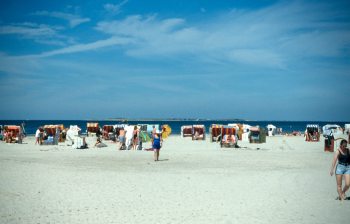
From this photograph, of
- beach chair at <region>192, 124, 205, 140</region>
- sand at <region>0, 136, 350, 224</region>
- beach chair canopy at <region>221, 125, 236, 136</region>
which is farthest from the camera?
beach chair at <region>192, 124, 205, 140</region>

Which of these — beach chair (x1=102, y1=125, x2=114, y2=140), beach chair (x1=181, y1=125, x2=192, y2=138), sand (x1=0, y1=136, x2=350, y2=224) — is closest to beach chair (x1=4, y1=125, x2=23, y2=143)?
beach chair (x1=102, y1=125, x2=114, y2=140)

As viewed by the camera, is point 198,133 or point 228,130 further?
point 198,133

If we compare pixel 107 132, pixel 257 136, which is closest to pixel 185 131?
pixel 107 132

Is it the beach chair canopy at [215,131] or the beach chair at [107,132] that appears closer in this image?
the beach chair canopy at [215,131]

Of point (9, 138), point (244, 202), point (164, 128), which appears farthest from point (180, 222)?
point (164, 128)

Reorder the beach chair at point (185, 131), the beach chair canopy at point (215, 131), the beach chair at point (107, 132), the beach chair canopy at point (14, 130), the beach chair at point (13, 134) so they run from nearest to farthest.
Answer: the beach chair at point (13, 134) < the beach chair canopy at point (14, 130) < the beach chair canopy at point (215, 131) < the beach chair at point (107, 132) < the beach chair at point (185, 131)

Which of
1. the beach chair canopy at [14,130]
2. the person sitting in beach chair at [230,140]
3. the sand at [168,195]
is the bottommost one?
the sand at [168,195]

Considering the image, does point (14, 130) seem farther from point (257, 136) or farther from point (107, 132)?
point (257, 136)

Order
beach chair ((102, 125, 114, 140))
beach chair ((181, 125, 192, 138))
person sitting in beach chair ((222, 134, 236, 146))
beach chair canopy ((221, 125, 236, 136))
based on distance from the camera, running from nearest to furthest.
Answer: person sitting in beach chair ((222, 134, 236, 146)), beach chair canopy ((221, 125, 236, 136)), beach chair ((102, 125, 114, 140)), beach chair ((181, 125, 192, 138))

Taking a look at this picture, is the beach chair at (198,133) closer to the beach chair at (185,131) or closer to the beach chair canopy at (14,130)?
the beach chair at (185,131)

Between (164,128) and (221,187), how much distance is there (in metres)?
30.8

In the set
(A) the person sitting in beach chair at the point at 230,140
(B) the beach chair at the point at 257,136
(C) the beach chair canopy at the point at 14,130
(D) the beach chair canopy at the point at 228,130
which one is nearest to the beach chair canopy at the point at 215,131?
(B) the beach chair at the point at 257,136

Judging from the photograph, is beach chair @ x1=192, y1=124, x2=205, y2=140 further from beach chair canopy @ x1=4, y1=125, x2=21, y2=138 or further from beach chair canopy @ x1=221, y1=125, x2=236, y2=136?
beach chair canopy @ x1=4, y1=125, x2=21, y2=138

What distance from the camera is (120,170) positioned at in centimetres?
1452
